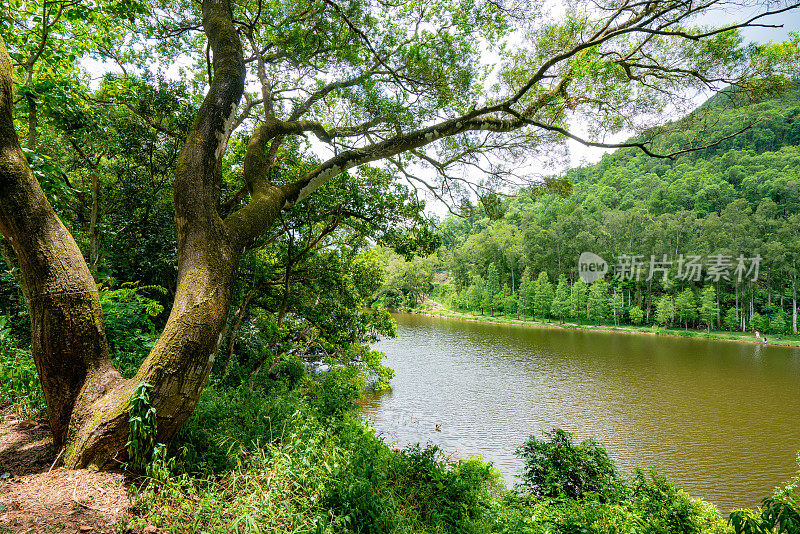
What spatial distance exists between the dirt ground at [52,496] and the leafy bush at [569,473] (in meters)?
5.30

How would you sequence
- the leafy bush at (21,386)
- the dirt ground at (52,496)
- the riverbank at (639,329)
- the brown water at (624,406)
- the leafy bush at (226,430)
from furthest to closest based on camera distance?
the riverbank at (639,329)
the brown water at (624,406)
the leafy bush at (21,386)
the leafy bush at (226,430)
the dirt ground at (52,496)

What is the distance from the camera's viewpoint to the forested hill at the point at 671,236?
32.7 metres

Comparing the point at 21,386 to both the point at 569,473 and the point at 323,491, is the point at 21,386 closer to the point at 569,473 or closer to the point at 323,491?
the point at 323,491

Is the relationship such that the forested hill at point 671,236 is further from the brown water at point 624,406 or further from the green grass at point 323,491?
the green grass at point 323,491

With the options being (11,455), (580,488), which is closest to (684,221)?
(580,488)

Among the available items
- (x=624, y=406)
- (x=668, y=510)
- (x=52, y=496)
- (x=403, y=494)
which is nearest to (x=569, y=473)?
(x=668, y=510)

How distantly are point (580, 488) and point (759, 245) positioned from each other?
4120 centimetres

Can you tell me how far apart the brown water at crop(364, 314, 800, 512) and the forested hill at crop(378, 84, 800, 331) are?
11.5 meters

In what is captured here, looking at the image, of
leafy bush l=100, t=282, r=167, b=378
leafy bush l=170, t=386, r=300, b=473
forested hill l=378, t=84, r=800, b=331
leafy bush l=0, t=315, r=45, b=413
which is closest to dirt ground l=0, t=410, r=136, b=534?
leafy bush l=170, t=386, r=300, b=473

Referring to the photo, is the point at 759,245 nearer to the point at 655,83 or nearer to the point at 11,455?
the point at 655,83

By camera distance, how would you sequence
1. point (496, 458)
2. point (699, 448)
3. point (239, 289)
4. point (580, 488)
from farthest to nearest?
point (699, 448) < point (496, 458) < point (239, 289) < point (580, 488)

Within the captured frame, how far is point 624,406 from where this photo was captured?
45.2 feet

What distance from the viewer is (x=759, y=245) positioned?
1257 inches

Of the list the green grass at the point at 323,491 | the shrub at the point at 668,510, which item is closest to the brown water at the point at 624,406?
the shrub at the point at 668,510
